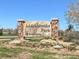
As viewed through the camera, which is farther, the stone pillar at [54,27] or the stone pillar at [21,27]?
the stone pillar at [21,27]

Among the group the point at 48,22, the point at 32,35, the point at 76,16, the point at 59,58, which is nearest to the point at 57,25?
the point at 48,22

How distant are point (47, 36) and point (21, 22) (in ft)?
11.2

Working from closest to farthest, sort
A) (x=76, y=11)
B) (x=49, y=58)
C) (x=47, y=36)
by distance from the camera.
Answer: (x=49, y=58) → (x=47, y=36) → (x=76, y=11)

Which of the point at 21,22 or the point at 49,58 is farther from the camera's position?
the point at 21,22

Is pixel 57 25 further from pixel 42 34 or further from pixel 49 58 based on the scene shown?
pixel 49 58

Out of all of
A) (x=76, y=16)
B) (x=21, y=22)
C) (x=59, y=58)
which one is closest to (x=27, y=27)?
(x=21, y=22)

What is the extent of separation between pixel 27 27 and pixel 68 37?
27.2 feet

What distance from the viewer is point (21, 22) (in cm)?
2870

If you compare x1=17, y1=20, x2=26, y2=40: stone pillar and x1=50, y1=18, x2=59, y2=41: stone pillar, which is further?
x1=17, y1=20, x2=26, y2=40: stone pillar

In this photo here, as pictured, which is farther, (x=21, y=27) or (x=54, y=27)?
(x=21, y=27)

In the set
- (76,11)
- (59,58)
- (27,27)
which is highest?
(76,11)

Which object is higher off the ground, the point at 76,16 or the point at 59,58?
the point at 76,16

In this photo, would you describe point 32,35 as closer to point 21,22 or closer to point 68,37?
point 21,22

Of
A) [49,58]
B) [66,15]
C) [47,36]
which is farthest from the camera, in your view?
[66,15]
